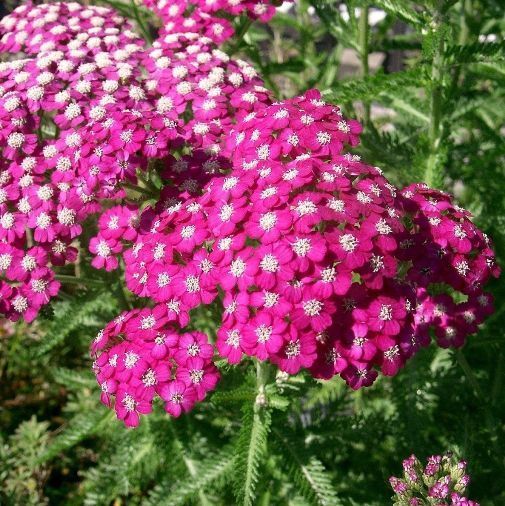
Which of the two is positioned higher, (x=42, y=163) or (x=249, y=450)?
(x=42, y=163)

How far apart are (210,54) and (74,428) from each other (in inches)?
69.1

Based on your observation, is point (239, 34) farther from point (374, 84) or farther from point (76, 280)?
point (76, 280)

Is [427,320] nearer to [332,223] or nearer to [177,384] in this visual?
[332,223]

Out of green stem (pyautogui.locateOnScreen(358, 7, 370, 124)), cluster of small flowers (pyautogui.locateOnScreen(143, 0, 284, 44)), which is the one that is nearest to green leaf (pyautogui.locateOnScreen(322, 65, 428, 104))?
cluster of small flowers (pyautogui.locateOnScreen(143, 0, 284, 44))

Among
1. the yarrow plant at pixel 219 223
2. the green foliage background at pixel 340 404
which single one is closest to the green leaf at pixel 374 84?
the green foliage background at pixel 340 404

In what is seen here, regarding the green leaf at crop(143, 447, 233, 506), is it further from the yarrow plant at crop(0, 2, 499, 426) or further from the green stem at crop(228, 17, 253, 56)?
the green stem at crop(228, 17, 253, 56)

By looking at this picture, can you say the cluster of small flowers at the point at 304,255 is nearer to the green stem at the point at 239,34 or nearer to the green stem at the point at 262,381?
the green stem at the point at 262,381

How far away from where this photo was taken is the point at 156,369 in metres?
1.82

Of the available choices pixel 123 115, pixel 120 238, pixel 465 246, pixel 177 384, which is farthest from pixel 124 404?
pixel 465 246

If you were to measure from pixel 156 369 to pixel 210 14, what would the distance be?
1.81m

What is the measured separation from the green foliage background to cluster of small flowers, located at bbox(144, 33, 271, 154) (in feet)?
1.20

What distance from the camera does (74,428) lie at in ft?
9.09

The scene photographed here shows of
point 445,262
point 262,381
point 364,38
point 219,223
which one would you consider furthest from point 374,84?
point 262,381

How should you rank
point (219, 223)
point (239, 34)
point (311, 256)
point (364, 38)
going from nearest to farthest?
point (311, 256) < point (219, 223) < point (239, 34) < point (364, 38)
